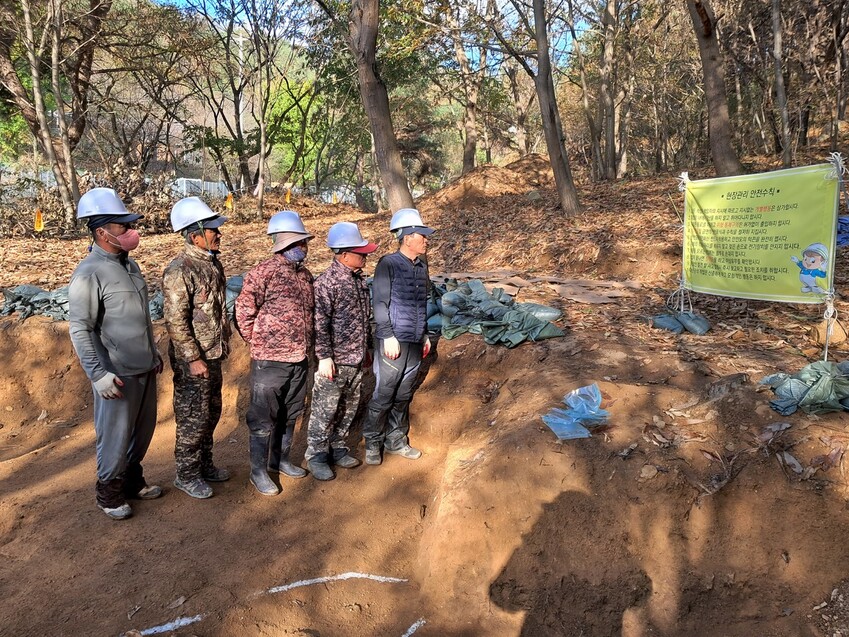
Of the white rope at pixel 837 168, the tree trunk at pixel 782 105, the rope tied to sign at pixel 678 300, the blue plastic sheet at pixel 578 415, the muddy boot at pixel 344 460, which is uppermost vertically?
the tree trunk at pixel 782 105

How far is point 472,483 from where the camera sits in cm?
364

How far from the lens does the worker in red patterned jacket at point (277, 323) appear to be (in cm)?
383

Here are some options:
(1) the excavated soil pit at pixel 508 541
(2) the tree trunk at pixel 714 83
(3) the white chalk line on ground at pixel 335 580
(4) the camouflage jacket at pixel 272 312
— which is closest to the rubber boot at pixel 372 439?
(1) the excavated soil pit at pixel 508 541

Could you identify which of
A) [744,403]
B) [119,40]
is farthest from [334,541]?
[119,40]

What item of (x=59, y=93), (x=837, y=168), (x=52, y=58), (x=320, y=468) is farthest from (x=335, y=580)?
(x=52, y=58)

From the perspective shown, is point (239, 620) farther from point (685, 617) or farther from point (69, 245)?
point (69, 245)

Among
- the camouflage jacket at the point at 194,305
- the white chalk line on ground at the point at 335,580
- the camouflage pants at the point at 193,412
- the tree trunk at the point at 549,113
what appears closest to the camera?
the white chalk line on ground at the point at 335,580

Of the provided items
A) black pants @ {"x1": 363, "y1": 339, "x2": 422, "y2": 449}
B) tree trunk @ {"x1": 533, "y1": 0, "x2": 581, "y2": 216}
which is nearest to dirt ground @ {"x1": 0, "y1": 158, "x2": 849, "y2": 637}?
black pants @ {"x1": 363, "y1": 339, "x2": 422, "y2": 449}

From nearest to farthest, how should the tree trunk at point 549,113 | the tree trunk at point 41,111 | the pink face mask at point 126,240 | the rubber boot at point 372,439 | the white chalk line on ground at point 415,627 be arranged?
the white chalk line on ground at point 415,627 → the pink face mask at point 126,240 → the rubber boot at point 372,439 → the tree trunk at point 549,113 → the tree trunk at point 41,111

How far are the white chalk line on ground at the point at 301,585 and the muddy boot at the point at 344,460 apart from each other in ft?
3.57

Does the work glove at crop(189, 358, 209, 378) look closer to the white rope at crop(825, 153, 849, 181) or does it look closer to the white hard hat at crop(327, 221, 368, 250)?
the white hard hat at crop(327, 221, 368, 250)

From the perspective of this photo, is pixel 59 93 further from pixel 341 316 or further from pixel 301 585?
pixel 301 585

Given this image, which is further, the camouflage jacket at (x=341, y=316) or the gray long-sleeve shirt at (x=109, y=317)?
the camouflage jacket at (x=341, y=316)

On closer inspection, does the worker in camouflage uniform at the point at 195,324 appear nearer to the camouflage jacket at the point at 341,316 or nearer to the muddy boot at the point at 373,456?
the camouflage jacket at the point at 341,316
